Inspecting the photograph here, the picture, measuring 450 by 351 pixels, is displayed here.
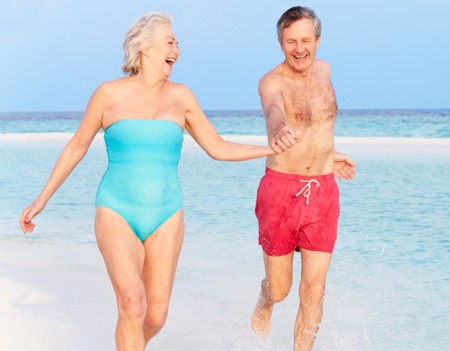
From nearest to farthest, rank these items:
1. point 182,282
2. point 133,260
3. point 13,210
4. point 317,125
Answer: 1. point 133,260
2. point 317,125
3. point 182,282
4. point 13,210

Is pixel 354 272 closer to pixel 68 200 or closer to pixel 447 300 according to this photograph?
pixel 447 300

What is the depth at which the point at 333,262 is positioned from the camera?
9.19 metres

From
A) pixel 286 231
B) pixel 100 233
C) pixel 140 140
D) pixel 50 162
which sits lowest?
pixel 50 162

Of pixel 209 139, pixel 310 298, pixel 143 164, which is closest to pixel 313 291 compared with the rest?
pixel 310 298

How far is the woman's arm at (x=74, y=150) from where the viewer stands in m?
4.78

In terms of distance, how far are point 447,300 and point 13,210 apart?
25.9 feet

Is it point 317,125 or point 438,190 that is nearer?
point 317,125

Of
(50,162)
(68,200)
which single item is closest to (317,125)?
(68,200)

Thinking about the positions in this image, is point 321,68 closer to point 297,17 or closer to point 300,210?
point 297,17

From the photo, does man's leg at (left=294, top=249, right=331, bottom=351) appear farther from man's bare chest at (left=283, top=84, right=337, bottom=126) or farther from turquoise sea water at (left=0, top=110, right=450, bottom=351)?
man's bare chest at (left=283, top=84, right=337, bottom=126)

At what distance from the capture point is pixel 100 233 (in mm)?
4652

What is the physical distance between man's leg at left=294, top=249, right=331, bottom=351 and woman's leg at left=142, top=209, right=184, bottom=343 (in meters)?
1.13

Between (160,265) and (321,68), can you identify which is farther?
(321,68)

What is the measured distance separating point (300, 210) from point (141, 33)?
1.67 m
